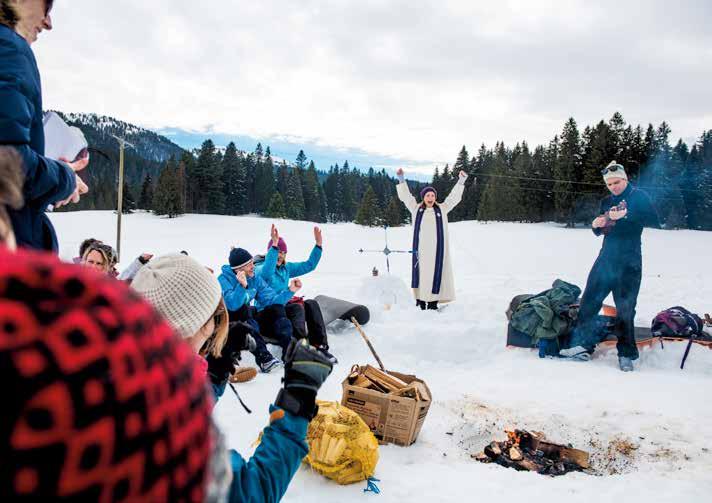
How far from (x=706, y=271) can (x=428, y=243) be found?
1186 centimetres

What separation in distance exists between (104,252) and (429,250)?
17.6 feet

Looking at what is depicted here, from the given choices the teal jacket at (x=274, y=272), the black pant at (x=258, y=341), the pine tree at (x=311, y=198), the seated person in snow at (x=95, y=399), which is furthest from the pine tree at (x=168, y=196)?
the seated person in snow at (x=95, y=399)

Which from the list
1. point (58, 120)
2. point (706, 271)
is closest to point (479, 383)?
point (58, 120)

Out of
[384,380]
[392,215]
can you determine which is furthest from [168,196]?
[384,380]

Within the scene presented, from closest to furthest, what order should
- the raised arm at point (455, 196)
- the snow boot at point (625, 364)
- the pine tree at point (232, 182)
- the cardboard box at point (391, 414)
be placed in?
the cardboard box at point (391, 414), the snow boot at point (625, 364), the raised arm at point (455, 196), the pine tree at point (232, 182)

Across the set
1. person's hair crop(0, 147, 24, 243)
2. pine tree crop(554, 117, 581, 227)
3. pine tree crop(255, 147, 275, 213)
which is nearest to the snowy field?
person's hair crop(0, 147, 24, 243)

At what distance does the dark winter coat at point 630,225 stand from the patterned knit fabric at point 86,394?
19.3 feet

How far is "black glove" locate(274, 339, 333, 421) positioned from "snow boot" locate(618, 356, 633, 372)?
4.98 metres

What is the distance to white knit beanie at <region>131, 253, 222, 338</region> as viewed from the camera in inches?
56.9

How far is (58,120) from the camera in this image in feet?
6.57

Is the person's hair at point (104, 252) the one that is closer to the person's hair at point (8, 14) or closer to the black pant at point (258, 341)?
the black pant at point (258, 341)

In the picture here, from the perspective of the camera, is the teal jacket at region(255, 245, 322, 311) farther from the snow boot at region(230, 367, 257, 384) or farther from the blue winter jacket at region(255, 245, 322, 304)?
the snow boot at region(230, 367, 257, 384)

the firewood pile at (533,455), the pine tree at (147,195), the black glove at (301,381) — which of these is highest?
the pine tree at (147,195)

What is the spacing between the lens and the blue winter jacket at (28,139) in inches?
60.1
